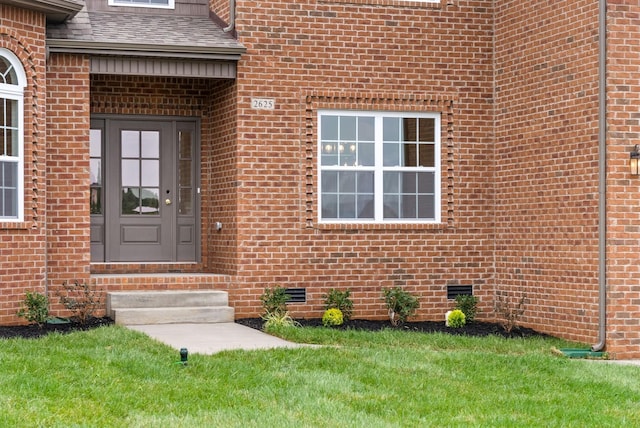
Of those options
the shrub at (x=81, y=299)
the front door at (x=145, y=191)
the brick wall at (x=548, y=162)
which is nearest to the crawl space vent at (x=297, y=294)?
the front door at (x=145, y=191)

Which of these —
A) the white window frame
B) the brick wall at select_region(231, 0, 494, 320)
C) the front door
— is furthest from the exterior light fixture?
the white window frame

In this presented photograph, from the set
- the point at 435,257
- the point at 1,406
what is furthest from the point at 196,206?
the point at 1,406

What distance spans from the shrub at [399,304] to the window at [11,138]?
4.86 metres

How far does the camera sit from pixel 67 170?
1464 centimetres

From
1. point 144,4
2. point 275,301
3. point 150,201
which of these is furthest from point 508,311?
point 144,4

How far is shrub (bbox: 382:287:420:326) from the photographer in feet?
49.3

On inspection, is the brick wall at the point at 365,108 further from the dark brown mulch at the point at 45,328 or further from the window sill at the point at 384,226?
the dark brown mulch at the point at 45,328

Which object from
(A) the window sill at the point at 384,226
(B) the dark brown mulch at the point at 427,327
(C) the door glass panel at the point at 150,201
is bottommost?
(B) the dark brown mulch at the point at 427,327

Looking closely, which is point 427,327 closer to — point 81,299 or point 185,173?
point 185,173

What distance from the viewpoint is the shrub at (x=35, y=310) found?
13547mm

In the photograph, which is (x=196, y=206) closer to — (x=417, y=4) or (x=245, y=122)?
(x=245, y=122)

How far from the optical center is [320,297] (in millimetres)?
15305

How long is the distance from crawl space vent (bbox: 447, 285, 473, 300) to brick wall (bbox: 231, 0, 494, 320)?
89 millimetres

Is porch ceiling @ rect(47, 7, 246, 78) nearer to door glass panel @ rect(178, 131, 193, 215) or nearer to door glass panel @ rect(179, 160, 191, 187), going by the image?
door glass panel @ rect(178, 131, 193, 215)
